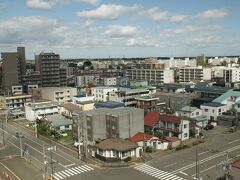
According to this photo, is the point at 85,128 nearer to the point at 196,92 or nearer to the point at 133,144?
the point at 133,144

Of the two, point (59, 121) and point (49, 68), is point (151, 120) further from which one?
point (49, 68)

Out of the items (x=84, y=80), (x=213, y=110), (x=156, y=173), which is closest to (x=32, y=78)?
(x=84, y=80)

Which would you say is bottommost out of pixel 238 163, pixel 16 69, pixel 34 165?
pixel 34 165

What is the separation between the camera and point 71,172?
31297 mm

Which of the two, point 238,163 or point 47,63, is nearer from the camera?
point 238,163

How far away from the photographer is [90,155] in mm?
36781

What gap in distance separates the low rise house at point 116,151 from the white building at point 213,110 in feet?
71.9

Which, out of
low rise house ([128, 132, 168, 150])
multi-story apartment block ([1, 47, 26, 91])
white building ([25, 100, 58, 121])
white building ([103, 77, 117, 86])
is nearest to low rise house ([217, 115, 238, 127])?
low rise house ([128, 132, 168, 150])

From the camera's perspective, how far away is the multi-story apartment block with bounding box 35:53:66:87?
92375 millimetres

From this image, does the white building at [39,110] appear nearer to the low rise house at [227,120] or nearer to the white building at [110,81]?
the low rise house at [227,120]

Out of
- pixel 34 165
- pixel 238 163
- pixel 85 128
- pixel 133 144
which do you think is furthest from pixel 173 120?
pixel 34 165

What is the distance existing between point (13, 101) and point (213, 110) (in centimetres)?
4501

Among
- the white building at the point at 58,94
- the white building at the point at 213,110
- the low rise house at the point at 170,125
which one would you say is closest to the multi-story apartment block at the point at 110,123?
the low rise house at the point at 170,125

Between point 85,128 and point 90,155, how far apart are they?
5.46m
